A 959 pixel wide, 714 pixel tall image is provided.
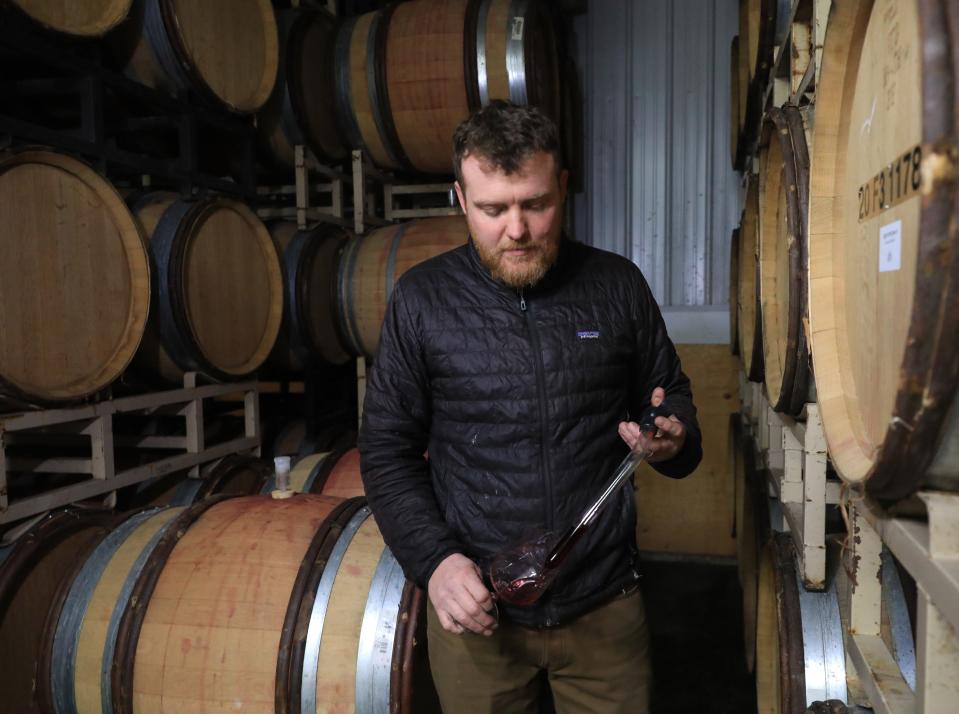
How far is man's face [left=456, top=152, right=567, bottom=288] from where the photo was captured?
1.65 meters

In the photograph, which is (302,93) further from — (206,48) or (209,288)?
(209,288)

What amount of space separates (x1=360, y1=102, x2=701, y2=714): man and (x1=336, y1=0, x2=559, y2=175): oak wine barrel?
8.92 ft

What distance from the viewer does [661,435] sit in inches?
64.4

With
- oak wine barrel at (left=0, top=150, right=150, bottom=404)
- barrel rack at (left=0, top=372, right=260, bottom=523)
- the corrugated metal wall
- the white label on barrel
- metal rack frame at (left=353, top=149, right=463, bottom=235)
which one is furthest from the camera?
the corrugated metal wall

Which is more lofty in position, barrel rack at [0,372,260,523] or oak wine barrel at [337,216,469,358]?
oak wine barrel at [337,216,469,358]

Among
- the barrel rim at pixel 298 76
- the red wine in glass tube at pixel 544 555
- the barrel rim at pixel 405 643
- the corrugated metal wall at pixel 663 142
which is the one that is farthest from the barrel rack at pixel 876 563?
the corrugated metal wall at pixel 663 142

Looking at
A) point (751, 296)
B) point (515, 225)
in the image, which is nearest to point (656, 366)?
point (515, 225)

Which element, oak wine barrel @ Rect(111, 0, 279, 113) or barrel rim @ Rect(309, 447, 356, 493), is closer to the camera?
barrel rim @ Rect(309, 447, 356, 493)

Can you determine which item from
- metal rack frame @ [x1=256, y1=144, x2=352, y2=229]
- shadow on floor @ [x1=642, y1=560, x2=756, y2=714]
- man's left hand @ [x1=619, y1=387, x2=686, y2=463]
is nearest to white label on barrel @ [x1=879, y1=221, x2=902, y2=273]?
man's left hand @ [x1=619, y1=387, x2=686, y2=463]

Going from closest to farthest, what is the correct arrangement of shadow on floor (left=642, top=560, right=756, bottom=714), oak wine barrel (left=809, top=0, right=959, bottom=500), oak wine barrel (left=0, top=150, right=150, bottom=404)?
oak wine barrel (left=809, top=0, right=959, bottom=500) < oak wine barrel (left=0, top=150, right=150, bottom=404) < shadow on floor (left=642, top=560, right=756, bottom=714)

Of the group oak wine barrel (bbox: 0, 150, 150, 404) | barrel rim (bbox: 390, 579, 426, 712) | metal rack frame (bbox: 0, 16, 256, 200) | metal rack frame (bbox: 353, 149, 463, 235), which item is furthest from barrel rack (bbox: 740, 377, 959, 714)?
metal rack frame (bbox: 353, 149, 463, 235)

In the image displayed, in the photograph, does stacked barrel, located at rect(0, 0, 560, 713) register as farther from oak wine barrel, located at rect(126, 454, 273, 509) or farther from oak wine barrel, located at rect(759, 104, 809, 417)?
oak wine barrel, located at rect(759, 104, 809, 417)

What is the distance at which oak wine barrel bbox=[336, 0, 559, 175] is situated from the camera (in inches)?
167

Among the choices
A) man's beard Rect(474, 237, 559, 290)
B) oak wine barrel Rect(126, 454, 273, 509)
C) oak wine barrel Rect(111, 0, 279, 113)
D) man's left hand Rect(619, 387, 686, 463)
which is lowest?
oak wine barrel Rect(126, 454, 273, 509)
